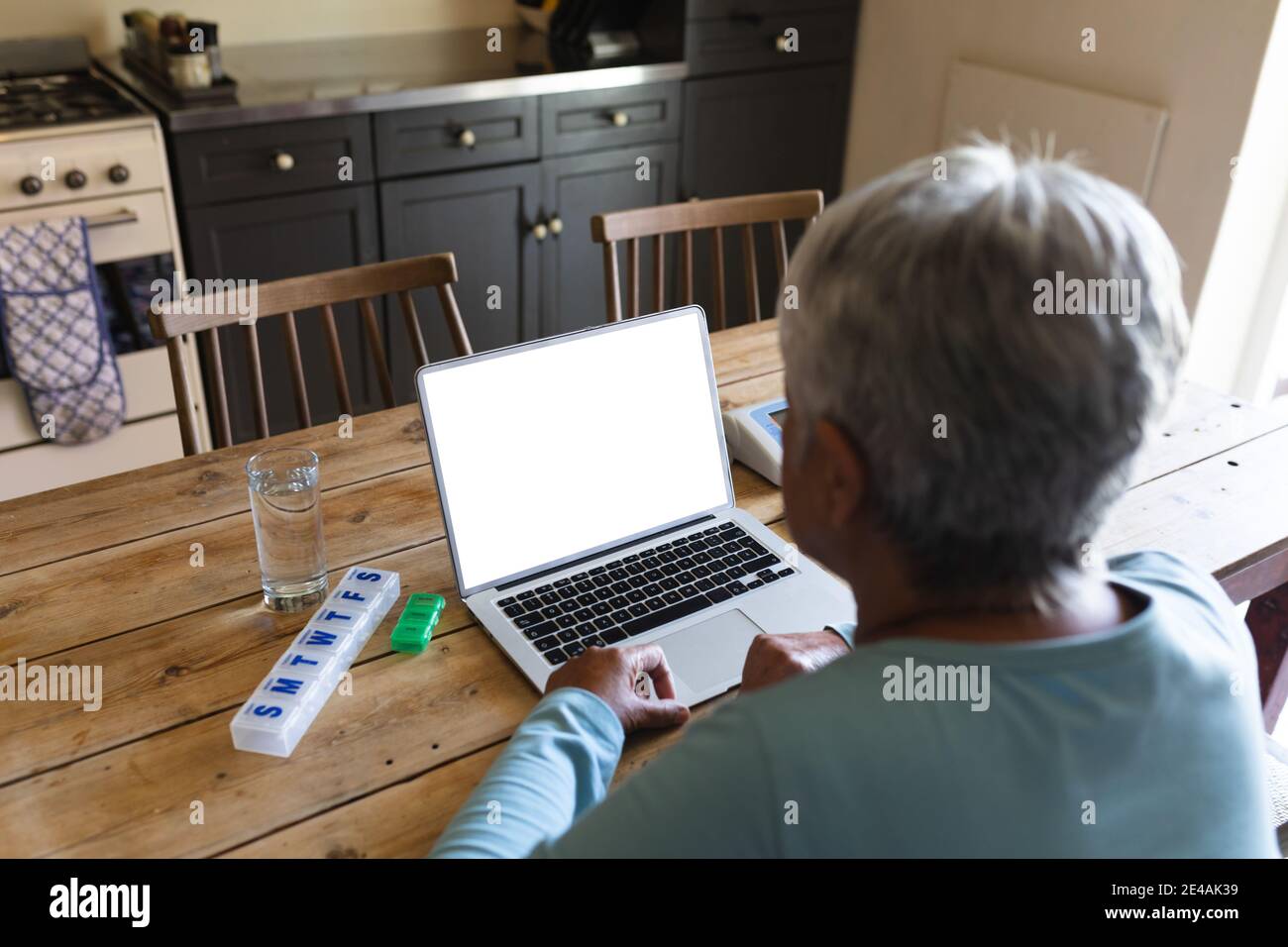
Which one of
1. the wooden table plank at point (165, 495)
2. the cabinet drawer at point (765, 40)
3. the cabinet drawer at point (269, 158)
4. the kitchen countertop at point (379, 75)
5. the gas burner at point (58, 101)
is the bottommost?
the wooden table plank at point (165, 495)

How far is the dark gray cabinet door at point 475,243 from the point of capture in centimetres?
277

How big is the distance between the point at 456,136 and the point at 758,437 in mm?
1610

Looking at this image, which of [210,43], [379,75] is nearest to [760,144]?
[379,75]

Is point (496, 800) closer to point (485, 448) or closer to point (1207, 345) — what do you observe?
point (485, 448)

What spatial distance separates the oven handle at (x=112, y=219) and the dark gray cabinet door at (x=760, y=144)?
143cm

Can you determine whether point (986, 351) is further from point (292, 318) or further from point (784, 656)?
point (292, 318)

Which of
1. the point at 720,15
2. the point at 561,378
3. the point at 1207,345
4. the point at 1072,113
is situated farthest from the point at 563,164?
the point at 561,378

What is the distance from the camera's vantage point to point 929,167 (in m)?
0.68

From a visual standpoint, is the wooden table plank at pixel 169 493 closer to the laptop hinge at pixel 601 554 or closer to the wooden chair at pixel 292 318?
the wooden chair at pixel 292 318

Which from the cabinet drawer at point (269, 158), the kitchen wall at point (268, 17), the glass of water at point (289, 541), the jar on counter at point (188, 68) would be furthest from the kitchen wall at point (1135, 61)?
the glass of water at point (289, 541)

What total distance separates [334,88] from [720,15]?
1026 mm

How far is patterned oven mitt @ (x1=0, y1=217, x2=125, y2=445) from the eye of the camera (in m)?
2.32

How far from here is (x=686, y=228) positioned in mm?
1937
